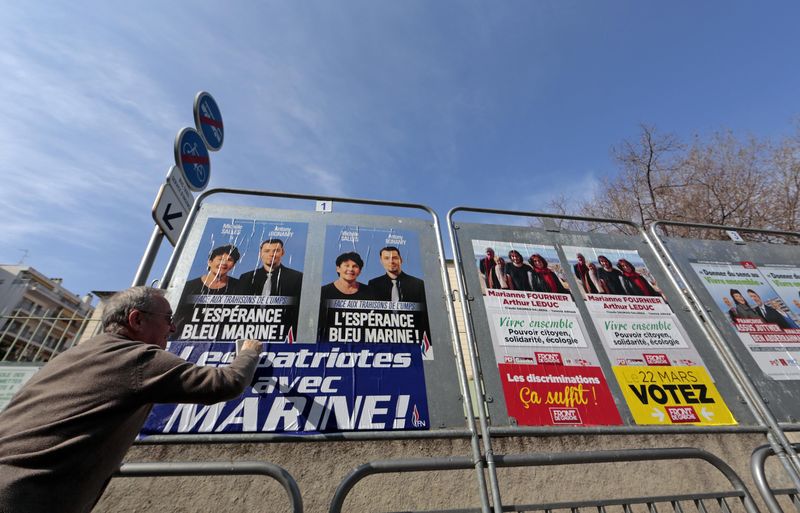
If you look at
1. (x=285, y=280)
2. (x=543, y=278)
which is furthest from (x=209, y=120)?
(x=543, y=278)

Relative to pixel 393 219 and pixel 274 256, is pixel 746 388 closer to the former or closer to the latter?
pixel 393 219

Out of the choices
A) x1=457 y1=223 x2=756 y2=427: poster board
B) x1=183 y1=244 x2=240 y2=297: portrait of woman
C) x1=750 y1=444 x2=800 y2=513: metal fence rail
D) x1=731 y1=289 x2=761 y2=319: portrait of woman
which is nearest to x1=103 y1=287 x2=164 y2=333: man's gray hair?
x1=183 y1=244 x2=240 y2=297: portrait of woman

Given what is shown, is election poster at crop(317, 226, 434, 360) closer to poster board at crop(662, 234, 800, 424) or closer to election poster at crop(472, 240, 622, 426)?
election poster at crop(472, 240, 622, 426)

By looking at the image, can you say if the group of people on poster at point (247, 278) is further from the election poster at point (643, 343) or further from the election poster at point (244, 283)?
the election poster at point (643, 343)

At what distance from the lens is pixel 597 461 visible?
249 centimetres

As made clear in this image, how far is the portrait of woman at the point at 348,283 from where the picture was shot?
346cm

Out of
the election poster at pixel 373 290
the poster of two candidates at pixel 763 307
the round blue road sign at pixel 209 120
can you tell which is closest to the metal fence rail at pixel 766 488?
the poster of two candidates at pixel 763 307

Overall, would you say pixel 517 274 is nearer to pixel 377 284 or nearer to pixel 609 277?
pixel 609 277

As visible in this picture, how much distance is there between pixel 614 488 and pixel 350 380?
6.92 feet

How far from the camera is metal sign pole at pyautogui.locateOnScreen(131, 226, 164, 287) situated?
2.63 meters

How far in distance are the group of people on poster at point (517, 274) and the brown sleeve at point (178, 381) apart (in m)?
2.73

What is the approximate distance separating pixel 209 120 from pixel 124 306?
2446 mm

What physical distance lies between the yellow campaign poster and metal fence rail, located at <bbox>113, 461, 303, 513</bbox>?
283 cm

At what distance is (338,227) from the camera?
396cm
